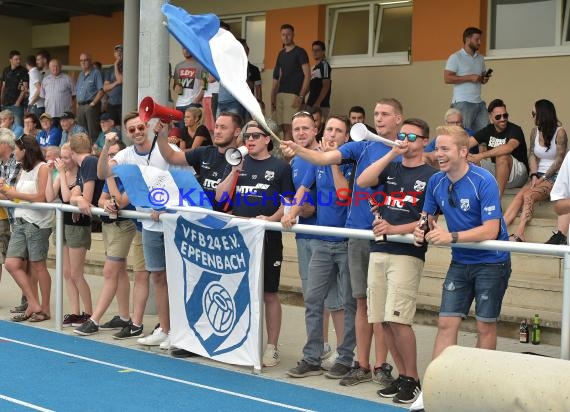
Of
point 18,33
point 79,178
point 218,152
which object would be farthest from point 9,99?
point 218,152

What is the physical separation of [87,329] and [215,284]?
2009mm

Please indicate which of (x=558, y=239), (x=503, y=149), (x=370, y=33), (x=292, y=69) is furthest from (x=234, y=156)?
(x=370, y=33)

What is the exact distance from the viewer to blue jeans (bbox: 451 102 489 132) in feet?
39.8

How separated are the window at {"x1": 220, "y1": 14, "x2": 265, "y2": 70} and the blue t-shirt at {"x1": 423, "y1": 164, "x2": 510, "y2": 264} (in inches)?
417

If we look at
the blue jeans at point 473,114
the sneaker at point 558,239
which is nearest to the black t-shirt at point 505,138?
the blue jeans at point 473,114

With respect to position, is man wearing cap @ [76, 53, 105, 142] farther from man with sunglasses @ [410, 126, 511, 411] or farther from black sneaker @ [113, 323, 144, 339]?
man with sunglasses @ [410, 126, 511, 411]

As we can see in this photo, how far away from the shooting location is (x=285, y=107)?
14.4 metres

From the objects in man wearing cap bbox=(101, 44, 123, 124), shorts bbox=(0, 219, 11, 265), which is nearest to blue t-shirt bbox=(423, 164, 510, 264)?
shorts bbox=(0, 219, 11, 265)

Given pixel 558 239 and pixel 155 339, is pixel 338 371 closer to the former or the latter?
pixel 155 339

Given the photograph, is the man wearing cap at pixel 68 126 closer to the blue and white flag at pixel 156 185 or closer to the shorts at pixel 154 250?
the shorts at pixel 154 250

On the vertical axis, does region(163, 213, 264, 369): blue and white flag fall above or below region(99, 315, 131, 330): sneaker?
above

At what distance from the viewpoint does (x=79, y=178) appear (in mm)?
9664

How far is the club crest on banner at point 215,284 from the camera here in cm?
780

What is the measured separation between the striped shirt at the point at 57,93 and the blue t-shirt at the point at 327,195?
34.2 feet
